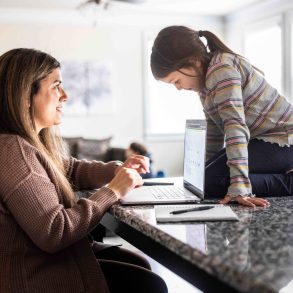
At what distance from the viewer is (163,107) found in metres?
6.49

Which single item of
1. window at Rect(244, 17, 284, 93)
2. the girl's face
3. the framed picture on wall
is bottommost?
the girl's face

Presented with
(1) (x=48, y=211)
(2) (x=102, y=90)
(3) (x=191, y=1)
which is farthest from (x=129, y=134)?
(1) (x=48, y=211)

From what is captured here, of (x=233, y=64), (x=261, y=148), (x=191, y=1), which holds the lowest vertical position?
(x=261, y=148)

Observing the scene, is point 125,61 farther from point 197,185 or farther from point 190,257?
point 190,257

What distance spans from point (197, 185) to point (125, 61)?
5.06 metres

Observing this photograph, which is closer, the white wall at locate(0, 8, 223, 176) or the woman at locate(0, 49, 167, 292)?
the woman at locate(0, 49, 167, 292)

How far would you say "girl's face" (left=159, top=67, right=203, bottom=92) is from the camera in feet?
4.93

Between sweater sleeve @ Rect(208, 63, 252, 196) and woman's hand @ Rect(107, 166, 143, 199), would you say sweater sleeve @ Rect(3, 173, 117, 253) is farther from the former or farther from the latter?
sweater sleeve @ Rect(208, 63, 252, 196)

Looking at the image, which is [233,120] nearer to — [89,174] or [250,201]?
[250,201]

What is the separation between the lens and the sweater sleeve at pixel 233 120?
129cm

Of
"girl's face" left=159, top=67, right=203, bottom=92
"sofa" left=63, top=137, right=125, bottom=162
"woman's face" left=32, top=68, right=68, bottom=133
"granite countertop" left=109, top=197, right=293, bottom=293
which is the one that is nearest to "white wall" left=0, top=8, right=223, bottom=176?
"sofa" left=63, top=137, right=125, bottom=162

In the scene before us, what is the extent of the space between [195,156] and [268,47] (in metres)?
4.84

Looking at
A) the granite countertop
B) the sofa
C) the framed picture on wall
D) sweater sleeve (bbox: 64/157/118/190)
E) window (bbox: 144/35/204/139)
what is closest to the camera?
the granite countertop

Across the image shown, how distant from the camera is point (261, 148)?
145 centimetres
